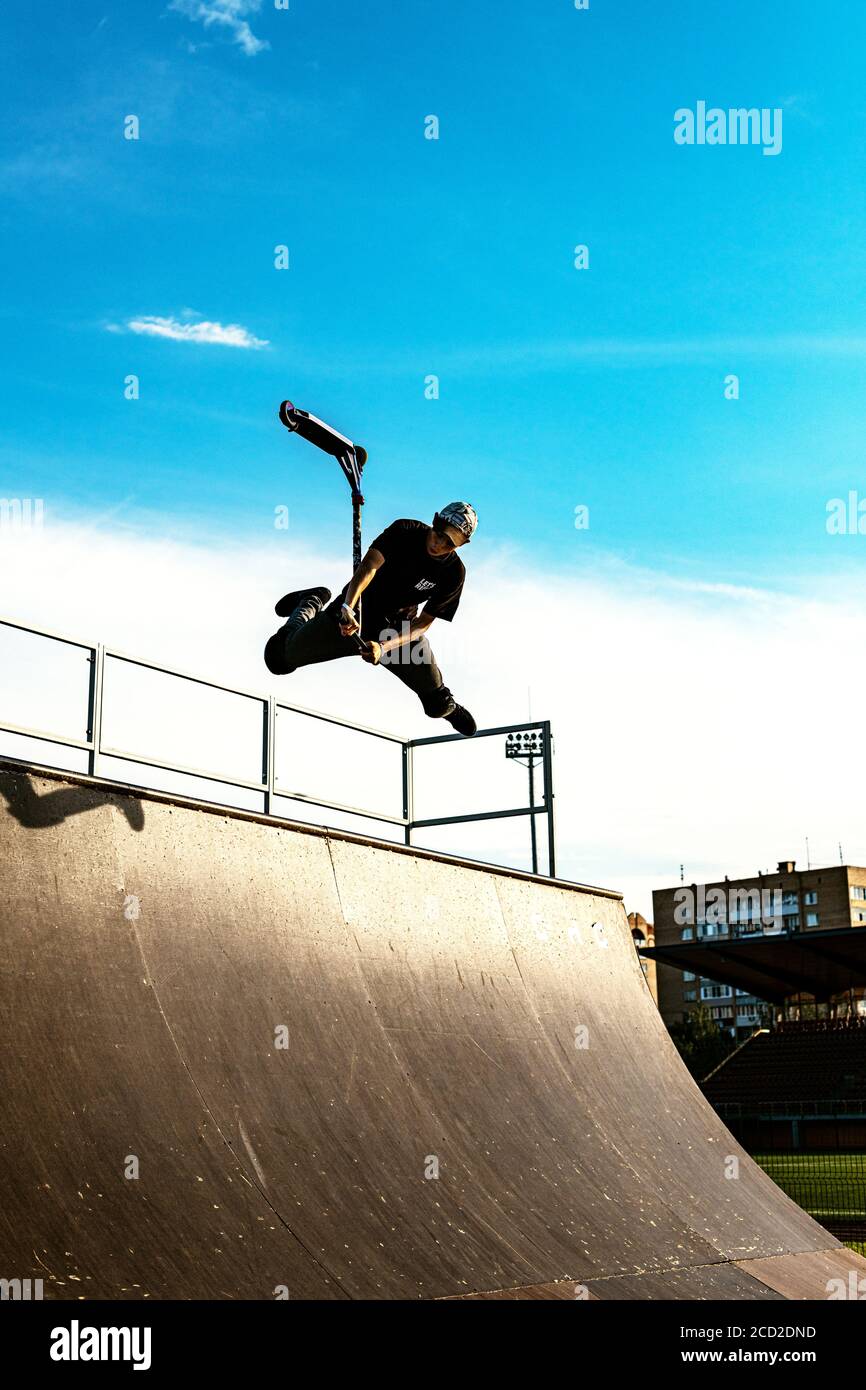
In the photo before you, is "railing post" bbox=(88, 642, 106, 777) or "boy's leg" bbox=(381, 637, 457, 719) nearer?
"railing post" bbox=(88, 642, 106, 777)

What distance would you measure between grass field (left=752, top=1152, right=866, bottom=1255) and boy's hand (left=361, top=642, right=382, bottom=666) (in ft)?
28.5

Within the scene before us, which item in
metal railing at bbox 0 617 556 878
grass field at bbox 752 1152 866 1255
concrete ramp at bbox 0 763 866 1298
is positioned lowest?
grass field at bbox 752 1152 866 1255

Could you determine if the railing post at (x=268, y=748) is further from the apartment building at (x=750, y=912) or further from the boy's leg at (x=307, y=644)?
the apartment building at (x=750, y=912)

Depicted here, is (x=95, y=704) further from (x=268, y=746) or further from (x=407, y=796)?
(x=407, y=796)

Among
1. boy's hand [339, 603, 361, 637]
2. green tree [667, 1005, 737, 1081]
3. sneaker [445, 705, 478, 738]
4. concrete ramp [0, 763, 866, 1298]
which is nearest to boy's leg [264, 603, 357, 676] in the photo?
boy's hand [339, 603, 361, 637]

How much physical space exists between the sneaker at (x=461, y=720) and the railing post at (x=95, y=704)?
251 cm

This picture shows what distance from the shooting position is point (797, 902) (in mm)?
111750

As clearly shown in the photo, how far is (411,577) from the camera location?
798cm

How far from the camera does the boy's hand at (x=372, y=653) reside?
7.62 metres

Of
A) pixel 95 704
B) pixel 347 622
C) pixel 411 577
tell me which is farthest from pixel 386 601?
pixel 95 704

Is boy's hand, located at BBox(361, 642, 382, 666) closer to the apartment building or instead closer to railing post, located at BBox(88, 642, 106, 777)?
railing post, located at BBox(88, 642, 106, 777)

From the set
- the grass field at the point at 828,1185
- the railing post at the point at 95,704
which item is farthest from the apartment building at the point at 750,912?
the railing post at the point at 95,704

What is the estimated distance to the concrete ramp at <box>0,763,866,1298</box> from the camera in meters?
5.35
